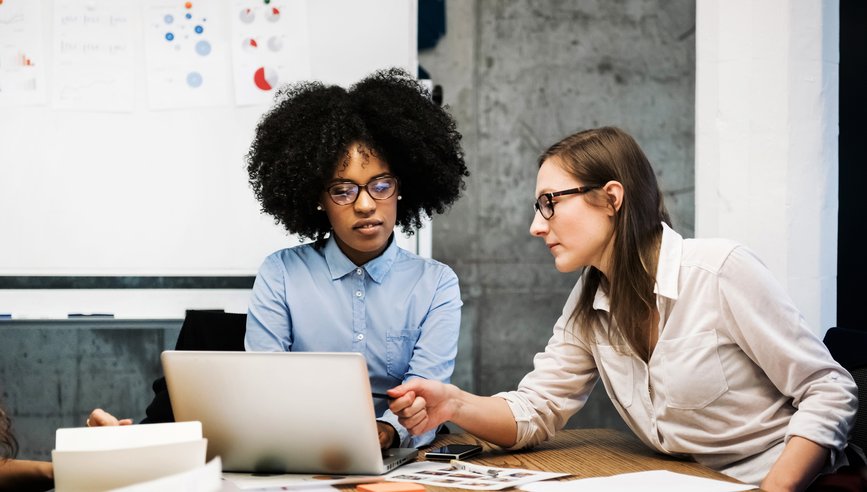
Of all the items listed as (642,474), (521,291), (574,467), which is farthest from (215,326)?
(521,291)

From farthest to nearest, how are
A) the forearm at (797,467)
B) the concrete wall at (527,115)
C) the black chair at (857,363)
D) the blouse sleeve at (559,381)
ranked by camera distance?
the concrete wall at (527,115), the blouse sleeve at (559,381), the black chair at (857,363), the forearm at (797,467)

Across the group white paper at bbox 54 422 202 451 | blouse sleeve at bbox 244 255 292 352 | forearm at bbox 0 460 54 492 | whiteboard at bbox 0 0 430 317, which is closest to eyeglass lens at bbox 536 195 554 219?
blouse sleeve at bbox 244 255 292 352

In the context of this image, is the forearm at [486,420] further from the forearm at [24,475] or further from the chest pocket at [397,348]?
the forearm at [24,475]

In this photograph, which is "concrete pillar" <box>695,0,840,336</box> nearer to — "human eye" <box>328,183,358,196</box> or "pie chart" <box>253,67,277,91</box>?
"human eye" <box>328,183,358,196</box>

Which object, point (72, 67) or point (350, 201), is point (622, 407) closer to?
point (350, 201)

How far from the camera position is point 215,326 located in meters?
1.74

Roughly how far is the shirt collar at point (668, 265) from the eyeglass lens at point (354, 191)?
Answer: 631 mm

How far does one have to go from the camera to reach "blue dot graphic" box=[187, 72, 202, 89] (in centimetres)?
263

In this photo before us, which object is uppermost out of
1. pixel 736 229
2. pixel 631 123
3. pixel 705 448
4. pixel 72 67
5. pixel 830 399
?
pixel 72 67

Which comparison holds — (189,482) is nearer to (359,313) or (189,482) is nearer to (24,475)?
(24,475)

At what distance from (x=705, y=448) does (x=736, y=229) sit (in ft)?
3.71

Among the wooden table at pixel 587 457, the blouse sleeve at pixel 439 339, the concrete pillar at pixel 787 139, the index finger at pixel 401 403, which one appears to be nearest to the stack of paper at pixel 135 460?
the wooden table at pixel 587 457

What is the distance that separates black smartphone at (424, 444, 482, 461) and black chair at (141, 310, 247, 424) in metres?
0.67

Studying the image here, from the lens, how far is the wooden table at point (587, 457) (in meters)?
1.18
